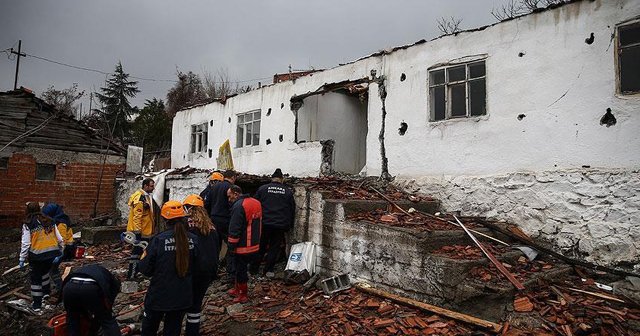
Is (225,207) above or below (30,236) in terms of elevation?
above

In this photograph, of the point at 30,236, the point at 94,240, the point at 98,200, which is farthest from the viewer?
the point at 98,200

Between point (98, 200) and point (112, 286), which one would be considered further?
point (98, 200)

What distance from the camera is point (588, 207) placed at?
20.1 ft

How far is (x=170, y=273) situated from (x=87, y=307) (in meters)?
1.00

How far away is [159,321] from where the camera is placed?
13.9 feet

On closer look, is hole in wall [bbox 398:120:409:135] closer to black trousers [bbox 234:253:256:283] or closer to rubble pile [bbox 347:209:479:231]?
rubble pile [bbox 347:209:479:231]

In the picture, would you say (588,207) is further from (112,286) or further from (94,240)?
(94,240)

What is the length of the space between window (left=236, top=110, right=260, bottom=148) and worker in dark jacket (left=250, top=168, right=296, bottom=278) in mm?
5625

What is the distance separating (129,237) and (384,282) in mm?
5191

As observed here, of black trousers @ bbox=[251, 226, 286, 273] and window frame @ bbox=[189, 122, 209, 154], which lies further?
window frame @ bbox=[189, 122, 209, 154]

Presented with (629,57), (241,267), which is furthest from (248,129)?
(629,57)

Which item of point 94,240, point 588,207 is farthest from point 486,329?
point 94,240

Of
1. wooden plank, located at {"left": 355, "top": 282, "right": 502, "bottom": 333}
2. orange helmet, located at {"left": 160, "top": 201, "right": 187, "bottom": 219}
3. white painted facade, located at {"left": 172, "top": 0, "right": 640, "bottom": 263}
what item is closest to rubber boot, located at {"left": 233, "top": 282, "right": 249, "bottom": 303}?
wooden plank, located at {"left": 355, "top": 282, "right": 502, "bottom": 333}

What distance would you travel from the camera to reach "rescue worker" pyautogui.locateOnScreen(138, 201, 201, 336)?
4090 millimetres
